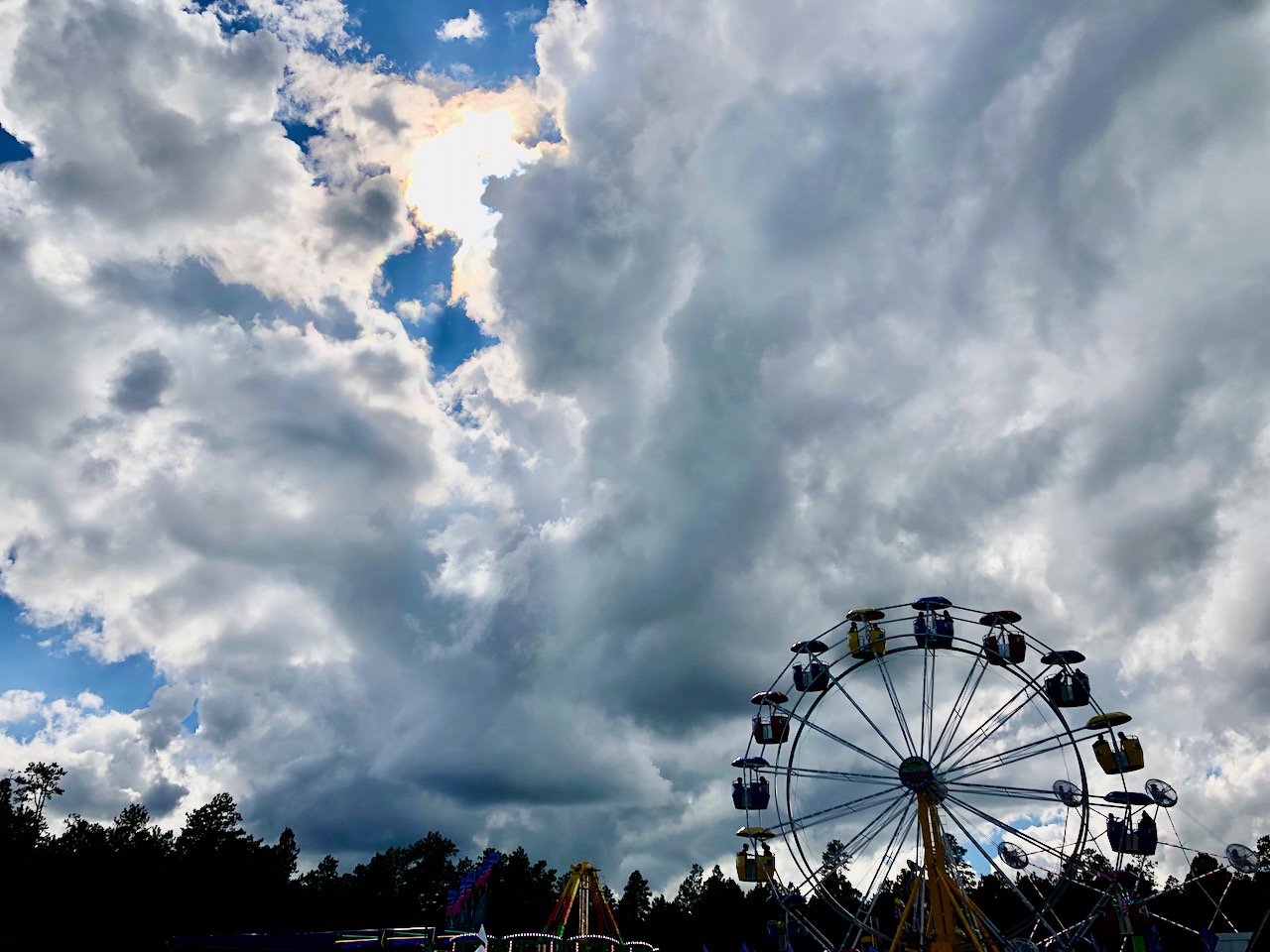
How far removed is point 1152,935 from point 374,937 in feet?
118

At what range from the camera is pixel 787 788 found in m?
41.2

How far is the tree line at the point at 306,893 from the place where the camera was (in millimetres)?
67125

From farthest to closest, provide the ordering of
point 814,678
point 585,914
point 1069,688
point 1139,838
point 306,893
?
point 306,893, point 585,914, point 814,678, point 1069,688, point 1139,838

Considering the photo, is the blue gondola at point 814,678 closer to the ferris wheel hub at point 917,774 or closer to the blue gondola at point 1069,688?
the ferris wheel hub at point 917,774

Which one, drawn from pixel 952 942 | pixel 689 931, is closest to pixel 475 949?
pixel 952 942

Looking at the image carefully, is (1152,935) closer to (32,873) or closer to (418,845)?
(32,873)

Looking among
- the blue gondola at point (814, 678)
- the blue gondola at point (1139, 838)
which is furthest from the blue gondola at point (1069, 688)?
the blue gondola at point (814, 678)

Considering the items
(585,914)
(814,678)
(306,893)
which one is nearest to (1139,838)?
(814,678)

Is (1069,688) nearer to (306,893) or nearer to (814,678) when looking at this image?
(814,678)

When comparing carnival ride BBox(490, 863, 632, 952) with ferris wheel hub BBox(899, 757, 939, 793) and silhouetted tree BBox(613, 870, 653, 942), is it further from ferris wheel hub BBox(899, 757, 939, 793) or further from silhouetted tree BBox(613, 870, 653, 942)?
silhouetted tree BBox(613, 870, 653, 942)

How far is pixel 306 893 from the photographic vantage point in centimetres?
10000

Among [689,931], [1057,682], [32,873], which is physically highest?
[1057,682]

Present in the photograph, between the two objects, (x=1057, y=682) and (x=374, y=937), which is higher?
(x=1057, y=682)

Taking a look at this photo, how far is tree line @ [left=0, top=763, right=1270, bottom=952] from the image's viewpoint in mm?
67125
